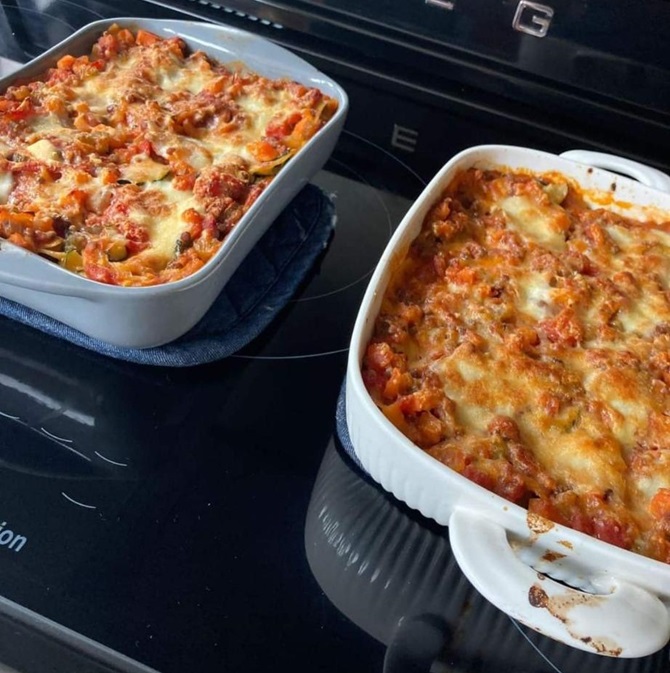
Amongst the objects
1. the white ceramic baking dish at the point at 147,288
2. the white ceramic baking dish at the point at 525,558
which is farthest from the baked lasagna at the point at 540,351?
the white ceramic baking dish at the point at 147,288

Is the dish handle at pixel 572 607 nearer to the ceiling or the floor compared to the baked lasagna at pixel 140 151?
nearer to the floor

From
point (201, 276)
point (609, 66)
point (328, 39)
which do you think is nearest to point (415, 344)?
point (201, 276)

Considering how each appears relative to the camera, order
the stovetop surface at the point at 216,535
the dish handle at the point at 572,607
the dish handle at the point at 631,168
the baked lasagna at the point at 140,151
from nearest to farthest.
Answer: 1. the dish handle at the point at 572,607
2. the stovetop surface at the point at 216,535
3. the baked lasagna at the point at 140,151
4. the dish handle at the point at 631,168

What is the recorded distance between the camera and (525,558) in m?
0.75

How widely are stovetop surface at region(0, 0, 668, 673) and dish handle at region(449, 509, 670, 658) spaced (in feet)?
0.45

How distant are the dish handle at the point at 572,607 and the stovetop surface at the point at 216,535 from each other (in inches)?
5.4

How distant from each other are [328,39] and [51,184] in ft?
2.36

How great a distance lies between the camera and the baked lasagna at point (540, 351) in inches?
31.3

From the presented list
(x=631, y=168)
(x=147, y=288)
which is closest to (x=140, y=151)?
(x=147, y=288)

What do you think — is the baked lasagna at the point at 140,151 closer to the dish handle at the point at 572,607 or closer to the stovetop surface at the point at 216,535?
the stovetop surface at the point at 216,535

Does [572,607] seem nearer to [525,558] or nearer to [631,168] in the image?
[525,558]

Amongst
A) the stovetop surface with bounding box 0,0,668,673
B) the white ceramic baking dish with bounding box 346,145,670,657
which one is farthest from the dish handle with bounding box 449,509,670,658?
the stovetop surface with bounding box 0,0,668,673

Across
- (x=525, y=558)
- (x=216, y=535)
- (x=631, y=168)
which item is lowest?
(x=216, y=535)

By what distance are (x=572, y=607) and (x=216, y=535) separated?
1.22ft
